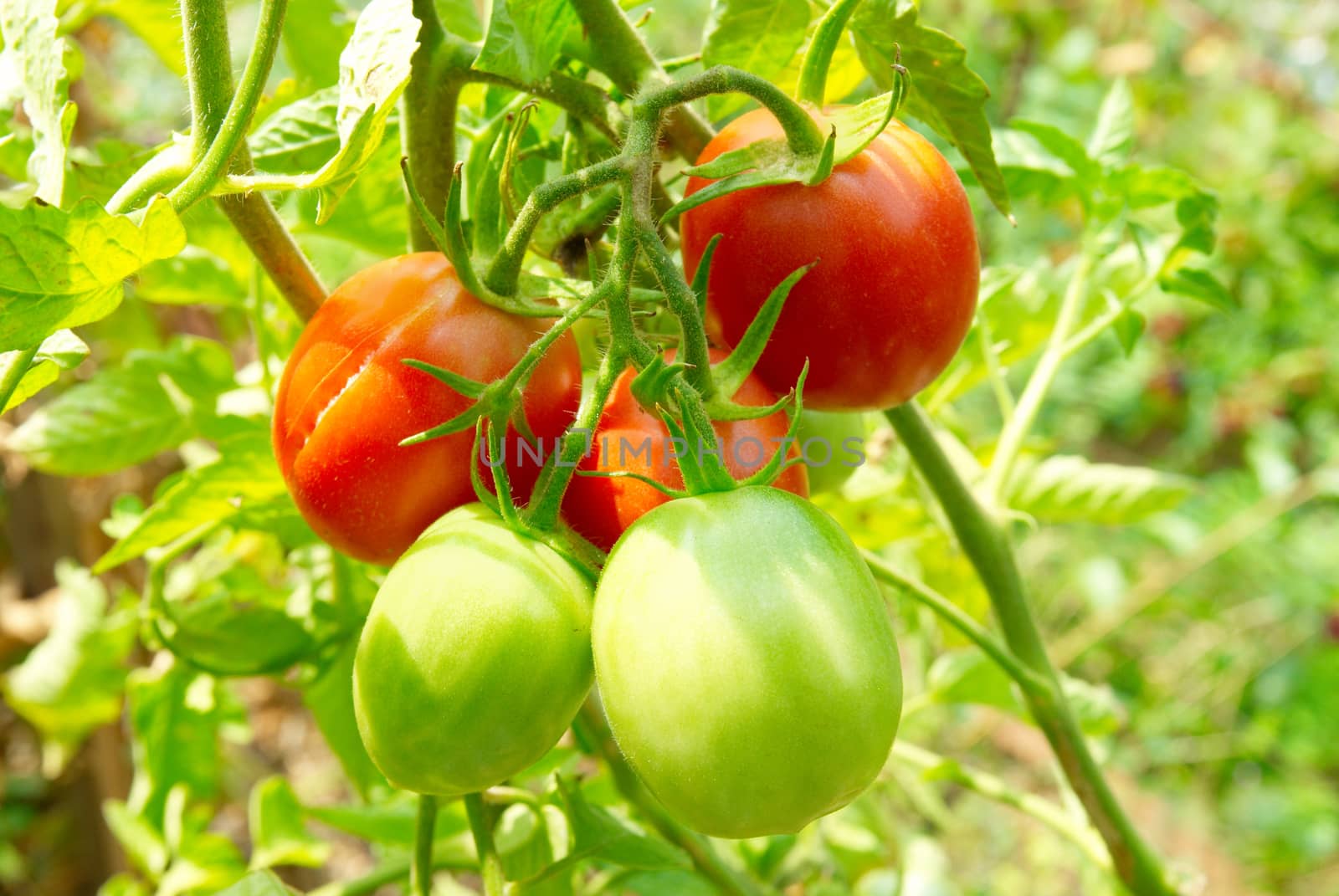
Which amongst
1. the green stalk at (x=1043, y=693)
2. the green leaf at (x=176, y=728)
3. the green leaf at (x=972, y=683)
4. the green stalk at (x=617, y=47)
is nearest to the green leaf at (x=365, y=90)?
Answer: the green stalk at (x=617, y=47)

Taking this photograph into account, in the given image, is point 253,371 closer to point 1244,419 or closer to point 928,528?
point 928,528

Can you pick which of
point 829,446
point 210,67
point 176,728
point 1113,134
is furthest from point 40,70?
point 1113,134

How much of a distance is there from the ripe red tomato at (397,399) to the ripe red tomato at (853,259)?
84 millimetres

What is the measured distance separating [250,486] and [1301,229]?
272cm

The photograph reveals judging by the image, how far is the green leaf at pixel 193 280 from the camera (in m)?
0.74

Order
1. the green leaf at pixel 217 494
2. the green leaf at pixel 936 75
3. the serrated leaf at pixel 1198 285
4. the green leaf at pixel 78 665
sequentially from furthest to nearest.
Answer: the green leaf at pixel 78 665 < the serrated leaf at pixel 1198 285 < the green leaf at pixel 217 494 < the green leaf at pixel 936 75

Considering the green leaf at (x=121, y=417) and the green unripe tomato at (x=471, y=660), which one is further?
the green leaf at (x=121, y=417)

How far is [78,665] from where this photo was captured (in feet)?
3.03

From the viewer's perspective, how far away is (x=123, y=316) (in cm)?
119

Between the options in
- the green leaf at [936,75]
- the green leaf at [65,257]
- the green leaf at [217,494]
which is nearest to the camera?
the green leaf at [65,257]

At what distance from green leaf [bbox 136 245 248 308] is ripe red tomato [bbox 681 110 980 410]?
1.39 feet

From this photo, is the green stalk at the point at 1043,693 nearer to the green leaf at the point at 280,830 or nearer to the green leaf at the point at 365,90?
the green leaf at the point at 365,90

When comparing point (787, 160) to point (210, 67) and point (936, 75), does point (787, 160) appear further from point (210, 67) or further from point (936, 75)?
point (210, 67)

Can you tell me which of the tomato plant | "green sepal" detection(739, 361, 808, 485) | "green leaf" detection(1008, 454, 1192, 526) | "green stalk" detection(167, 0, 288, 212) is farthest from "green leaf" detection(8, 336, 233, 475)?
"green leaf" detection(1008, 454, 1192, 526)
